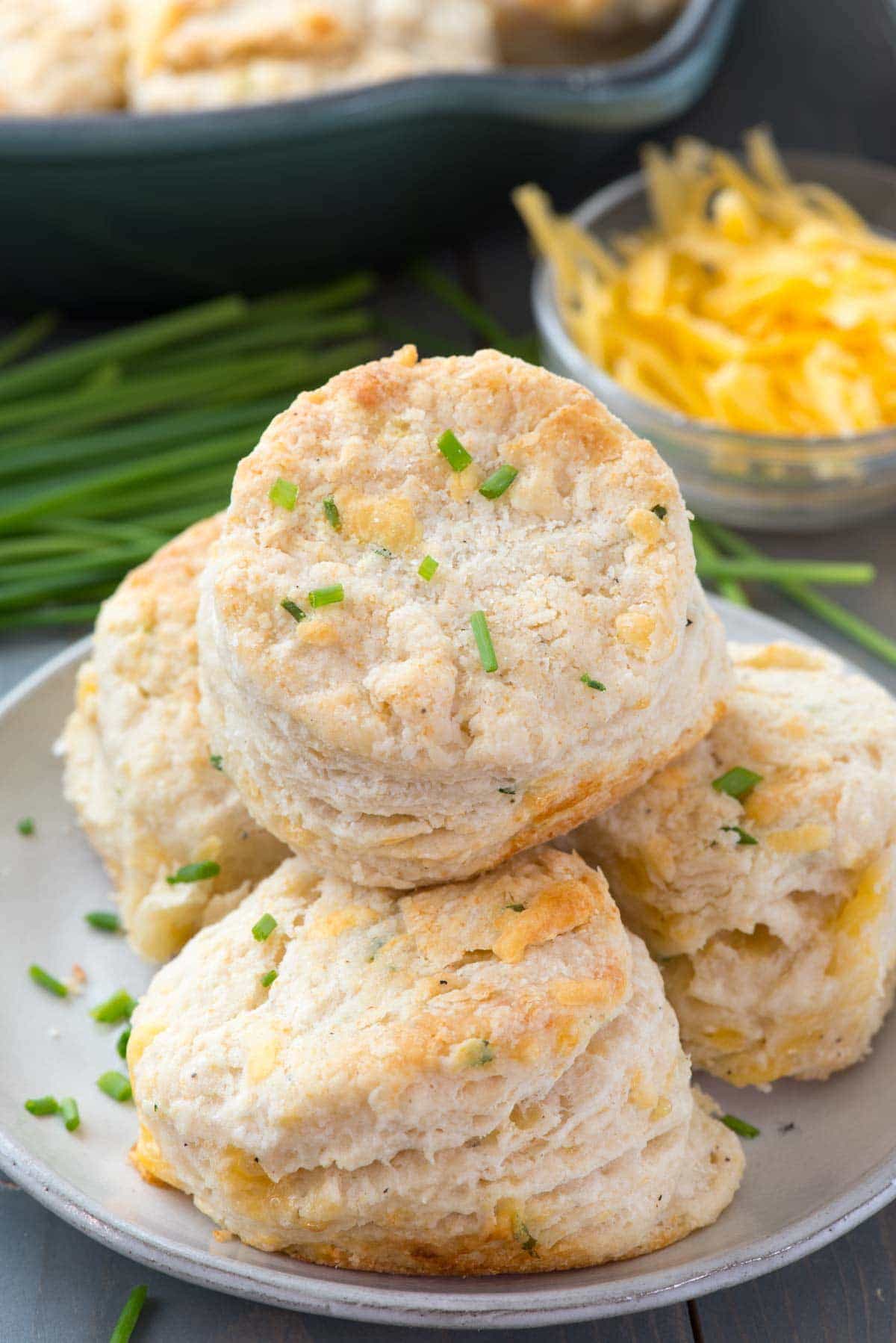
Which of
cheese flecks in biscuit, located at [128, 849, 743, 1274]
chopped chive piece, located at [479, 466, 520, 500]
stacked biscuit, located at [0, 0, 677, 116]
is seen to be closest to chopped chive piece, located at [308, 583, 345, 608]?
chopped chive piece, located at [479, 466, 520, 500]

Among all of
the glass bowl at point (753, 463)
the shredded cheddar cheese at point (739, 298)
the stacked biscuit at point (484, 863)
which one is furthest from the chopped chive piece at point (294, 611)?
the shredded cheddar cheese at point (739, 298)

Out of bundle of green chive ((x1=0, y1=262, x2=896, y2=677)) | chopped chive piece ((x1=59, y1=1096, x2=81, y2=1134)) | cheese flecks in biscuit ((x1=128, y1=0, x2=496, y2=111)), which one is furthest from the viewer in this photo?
cheese flecks in biscuit ((x1=128, y1=0, x2=496, y2=111))

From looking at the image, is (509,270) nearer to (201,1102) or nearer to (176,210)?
(176,210)

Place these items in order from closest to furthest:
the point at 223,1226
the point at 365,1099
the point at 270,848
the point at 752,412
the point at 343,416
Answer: the point at 365,1099 → the point at 223,1226 → the point at 343,416 → the point at 270,848 → the point at 752,412

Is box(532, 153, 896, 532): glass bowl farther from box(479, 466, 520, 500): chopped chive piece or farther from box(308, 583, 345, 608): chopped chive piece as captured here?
box(308, 583, 345, 608): chopped chive piece

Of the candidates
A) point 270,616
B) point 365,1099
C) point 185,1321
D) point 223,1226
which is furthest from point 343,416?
point 185,1321

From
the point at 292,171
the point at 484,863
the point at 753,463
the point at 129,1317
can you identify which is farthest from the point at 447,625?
the point at 292,171

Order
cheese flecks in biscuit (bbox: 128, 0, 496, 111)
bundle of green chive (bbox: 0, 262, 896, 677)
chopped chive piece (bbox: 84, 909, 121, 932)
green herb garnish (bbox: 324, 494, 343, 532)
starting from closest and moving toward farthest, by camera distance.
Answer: green herb garnish (bbox: 324, 494, 343, 532)
chopped chive piece (bbox: 84, 909, 121, 932)
bundle of green chive (bbox: 0, 262, 896, 677)
cheese flecks in biscuit (bbox: 128, 0, 496, 111)
